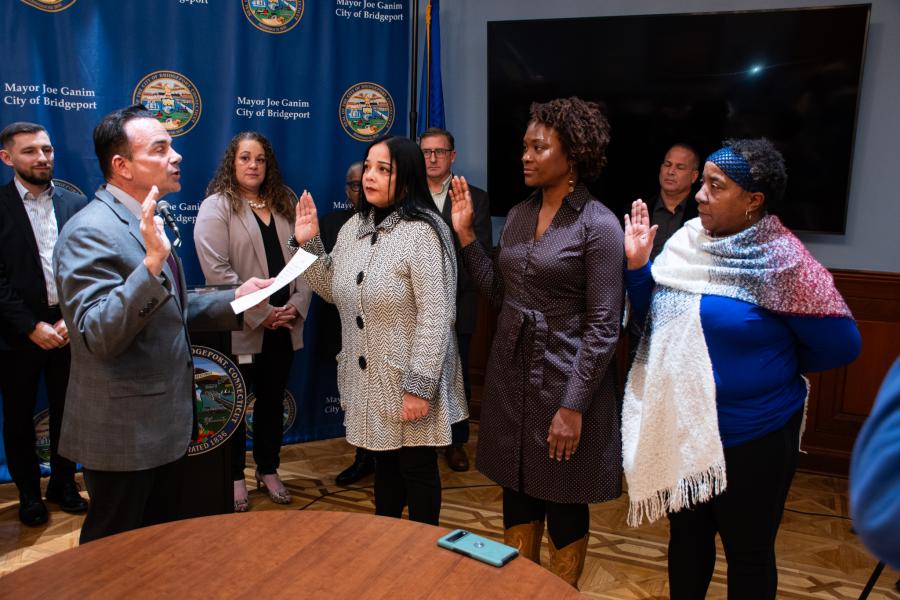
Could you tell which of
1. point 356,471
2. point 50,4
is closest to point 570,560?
point 356,471

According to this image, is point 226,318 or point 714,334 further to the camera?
point 226,318

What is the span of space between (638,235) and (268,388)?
1.97 m

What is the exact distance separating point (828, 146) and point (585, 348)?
7.57ft

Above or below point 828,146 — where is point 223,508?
below

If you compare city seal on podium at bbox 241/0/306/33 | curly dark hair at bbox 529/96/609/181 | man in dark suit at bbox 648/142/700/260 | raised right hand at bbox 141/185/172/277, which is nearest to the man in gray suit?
raised right hand at bbox 141/185/172/277

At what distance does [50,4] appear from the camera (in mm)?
3441

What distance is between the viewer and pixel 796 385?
77.9 inches

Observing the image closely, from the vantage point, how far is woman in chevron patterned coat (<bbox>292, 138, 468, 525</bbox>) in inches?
92.4

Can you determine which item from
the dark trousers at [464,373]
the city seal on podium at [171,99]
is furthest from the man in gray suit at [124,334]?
the dark trousers at [464,373]

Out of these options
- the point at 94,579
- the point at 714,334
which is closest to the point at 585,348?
the point at 714,334

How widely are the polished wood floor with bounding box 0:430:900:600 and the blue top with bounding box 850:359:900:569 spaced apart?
7.59ft

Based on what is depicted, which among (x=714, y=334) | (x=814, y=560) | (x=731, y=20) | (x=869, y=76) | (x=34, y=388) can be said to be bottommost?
(x=814, y=560)

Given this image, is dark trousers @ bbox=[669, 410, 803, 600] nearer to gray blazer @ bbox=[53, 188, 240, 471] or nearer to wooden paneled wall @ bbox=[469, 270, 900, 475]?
gray blazer @ bbox=[53, 188, 240, 471]

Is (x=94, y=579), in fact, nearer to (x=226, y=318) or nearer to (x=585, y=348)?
(x=226, y=318)
